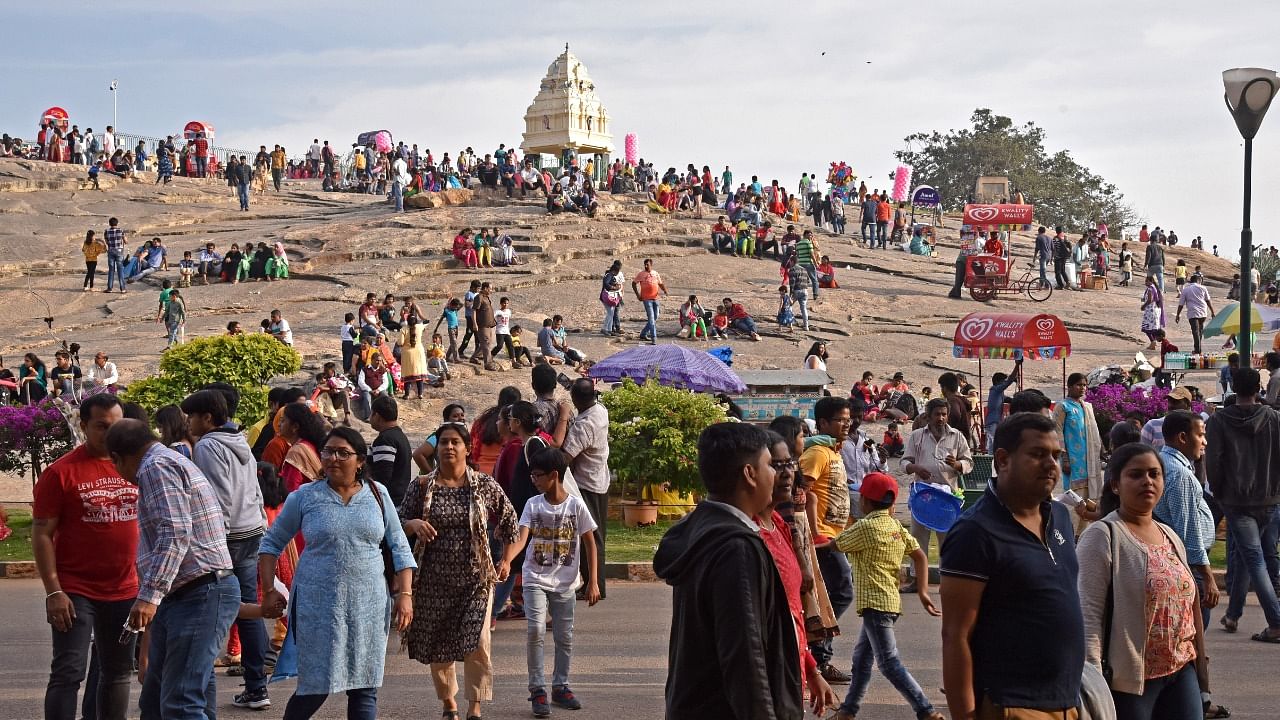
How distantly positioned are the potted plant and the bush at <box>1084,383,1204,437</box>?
4.48 meters

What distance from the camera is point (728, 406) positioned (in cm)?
1719

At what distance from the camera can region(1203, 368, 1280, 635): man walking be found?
336 inches

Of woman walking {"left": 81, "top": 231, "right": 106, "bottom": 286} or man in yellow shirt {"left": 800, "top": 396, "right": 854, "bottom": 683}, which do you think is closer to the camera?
man in yellow shirt {"left": 800, "top": 396, "right": 854, "bottom": 683}

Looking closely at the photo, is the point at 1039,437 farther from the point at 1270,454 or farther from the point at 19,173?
the point at 19,173

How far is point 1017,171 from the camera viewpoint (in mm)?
74188

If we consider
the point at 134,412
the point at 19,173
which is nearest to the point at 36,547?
the point at 134,412

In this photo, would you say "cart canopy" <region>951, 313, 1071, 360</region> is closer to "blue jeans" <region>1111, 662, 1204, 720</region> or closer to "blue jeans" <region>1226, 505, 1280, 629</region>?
"blue jeans" <region>1226, 505, 1280, 629</region>

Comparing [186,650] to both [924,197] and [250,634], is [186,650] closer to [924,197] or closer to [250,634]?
[250,634]

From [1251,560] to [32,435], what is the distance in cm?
1140

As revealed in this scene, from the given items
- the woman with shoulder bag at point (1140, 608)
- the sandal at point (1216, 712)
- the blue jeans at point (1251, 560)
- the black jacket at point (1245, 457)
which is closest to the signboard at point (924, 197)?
the blue jeans at point (1251, 560)

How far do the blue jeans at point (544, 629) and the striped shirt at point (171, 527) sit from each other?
198 cm

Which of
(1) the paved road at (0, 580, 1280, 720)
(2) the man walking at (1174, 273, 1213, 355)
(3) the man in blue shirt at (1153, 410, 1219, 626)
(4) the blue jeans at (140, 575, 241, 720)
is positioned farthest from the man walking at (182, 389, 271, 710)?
(2) the man walking at (1174, 273, 1213, 355)

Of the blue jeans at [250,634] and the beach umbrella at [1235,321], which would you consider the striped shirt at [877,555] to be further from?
the beach umbrella at [1235,321]

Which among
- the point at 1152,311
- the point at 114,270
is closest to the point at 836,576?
the point at 1152,311
